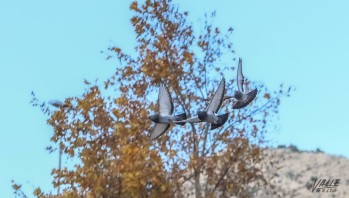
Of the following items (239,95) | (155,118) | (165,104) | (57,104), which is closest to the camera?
(155,118)

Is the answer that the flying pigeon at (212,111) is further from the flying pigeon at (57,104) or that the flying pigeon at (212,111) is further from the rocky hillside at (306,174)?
the rocky hillside at (306,174)

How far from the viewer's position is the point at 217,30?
2800 cm

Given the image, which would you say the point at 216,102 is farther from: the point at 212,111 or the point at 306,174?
the point at 306,174

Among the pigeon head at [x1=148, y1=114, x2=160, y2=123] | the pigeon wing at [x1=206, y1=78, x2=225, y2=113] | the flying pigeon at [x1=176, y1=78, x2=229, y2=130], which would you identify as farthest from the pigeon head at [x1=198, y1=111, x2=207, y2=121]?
the pigeon head at [x1=148, y1=114, x2=160, y2=123]

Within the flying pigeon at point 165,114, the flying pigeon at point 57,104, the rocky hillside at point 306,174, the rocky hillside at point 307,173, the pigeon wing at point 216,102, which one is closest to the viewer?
the pigeon wing at point 216,102

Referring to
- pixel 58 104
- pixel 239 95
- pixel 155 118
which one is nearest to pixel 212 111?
pixel 155 118

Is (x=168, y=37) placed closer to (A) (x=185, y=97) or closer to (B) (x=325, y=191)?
(A) (x=185, y=97)

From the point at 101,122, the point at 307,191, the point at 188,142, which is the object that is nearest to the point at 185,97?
the point at 188,142

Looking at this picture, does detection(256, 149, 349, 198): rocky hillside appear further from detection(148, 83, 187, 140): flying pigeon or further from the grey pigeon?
detection(148, 83, 187, 140): flying pigeon

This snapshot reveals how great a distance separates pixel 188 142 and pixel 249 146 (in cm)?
213

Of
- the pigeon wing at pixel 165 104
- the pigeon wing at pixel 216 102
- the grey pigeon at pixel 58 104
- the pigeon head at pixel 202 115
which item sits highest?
the grey pigeon at pixel 58 104

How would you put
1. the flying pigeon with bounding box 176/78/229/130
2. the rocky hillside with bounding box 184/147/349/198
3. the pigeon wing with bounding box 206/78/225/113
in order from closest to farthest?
the flying pigeon with bounding box 176/78/229/130
the pigeon wing with bounding box 206/78/225/113
the rocky hillside with bounding box 184/147/349/198

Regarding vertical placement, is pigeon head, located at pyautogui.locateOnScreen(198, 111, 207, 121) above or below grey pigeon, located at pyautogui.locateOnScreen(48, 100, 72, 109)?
below

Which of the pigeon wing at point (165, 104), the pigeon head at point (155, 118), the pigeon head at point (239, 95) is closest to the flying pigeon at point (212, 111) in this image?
the pigeon wing at point (165, 104)
